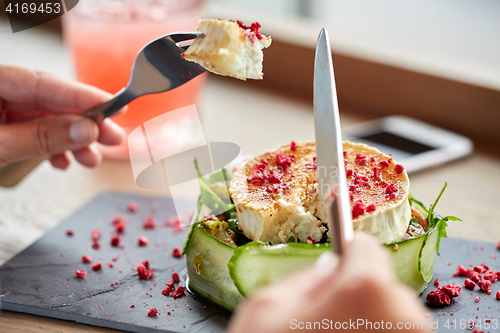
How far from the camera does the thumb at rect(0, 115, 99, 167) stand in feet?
4.00

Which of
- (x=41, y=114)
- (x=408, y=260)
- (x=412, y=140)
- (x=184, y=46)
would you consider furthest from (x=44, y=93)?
(x=412, y=140)

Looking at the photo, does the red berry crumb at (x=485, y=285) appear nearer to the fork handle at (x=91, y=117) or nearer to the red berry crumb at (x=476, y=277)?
the red berry crumb at (x=476, y=277)

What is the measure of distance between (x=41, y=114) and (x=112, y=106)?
11.3 inches

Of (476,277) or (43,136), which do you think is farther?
(43,136)

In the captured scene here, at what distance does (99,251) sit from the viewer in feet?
4.15

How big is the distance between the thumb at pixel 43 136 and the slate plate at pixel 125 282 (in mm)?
219

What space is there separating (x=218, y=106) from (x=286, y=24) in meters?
0.57

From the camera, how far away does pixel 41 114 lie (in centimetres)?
146

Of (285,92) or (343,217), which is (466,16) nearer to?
(285,92)

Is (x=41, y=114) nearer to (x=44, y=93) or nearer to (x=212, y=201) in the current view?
(x=44, y=93)

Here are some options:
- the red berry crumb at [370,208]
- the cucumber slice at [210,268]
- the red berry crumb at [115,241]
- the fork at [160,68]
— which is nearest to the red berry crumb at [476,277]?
the red berry crumb at [370,208]

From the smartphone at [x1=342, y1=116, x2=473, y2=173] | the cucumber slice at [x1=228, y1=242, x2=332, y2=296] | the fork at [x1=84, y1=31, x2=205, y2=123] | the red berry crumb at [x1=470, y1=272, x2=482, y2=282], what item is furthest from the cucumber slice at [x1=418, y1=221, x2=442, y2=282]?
the smartphone at [x1=342, y1=116, x2=473, y2=173]

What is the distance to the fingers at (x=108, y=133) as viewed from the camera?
5.01 feet

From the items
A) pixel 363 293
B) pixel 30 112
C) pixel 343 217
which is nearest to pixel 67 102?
pixel 30 112
